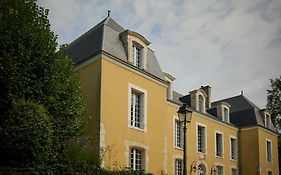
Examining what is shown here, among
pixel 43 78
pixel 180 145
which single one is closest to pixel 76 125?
pixel 43 78

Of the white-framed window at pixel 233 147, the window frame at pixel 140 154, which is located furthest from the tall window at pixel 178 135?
the white-framed window at pixel 233 147

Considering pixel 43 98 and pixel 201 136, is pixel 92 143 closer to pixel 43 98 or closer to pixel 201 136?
pixel 43 98

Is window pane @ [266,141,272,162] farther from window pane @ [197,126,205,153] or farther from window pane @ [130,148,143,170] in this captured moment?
window pane @ [130,148,143,170]

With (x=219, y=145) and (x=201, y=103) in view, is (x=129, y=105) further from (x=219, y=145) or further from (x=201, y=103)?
(x=219, y=145)

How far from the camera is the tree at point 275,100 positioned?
3381 centimetres

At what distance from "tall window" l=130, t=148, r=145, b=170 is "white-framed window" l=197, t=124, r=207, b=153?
25.3ft

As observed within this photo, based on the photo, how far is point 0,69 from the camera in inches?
473

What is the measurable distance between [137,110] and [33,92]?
5773 mm

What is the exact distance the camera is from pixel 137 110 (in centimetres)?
1736

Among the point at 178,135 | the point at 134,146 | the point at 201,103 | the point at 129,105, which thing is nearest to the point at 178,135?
the point at 178,135

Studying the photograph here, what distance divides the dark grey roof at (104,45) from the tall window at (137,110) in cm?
135

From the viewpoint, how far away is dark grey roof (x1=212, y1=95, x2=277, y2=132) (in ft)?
92.8

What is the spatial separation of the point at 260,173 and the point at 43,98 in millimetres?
19191

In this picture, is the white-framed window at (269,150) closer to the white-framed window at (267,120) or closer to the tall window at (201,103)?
the white-framed window at (267,120)
